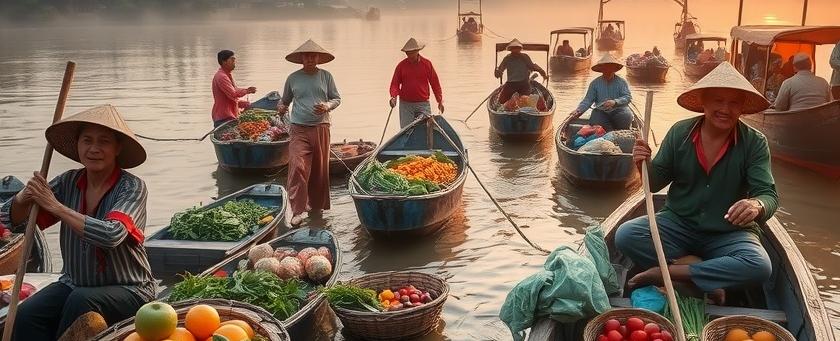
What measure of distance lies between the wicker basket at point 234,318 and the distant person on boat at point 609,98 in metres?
6.58

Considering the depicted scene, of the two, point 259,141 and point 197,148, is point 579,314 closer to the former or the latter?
point 259,141

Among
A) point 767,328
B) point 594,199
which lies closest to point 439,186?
point 594,199

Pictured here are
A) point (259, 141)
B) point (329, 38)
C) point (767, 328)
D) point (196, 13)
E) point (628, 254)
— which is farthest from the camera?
point (196, 13)

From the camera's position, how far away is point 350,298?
4434 mm

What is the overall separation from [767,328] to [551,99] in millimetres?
8856

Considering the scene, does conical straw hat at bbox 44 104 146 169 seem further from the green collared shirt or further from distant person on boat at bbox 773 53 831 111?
distant person on boat at bbox 773 53 831 111

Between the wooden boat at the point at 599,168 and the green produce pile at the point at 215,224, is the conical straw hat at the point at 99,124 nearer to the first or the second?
the green produce pile at the point at 215,224

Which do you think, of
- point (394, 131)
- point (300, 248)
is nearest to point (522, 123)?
point (394, 131)

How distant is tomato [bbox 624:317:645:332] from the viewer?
3.12 m

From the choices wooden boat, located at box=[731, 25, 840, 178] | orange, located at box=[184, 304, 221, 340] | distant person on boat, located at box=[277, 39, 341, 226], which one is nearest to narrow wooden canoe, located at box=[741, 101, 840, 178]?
wooden boat, located at box=[731, 25, 840, 178]

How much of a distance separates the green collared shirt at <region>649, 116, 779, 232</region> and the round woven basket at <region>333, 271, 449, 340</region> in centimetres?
164

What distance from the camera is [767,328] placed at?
3098 millimetres

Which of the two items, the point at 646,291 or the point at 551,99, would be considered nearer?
the point at 646,291

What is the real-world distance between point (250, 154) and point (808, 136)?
6.97 metres
